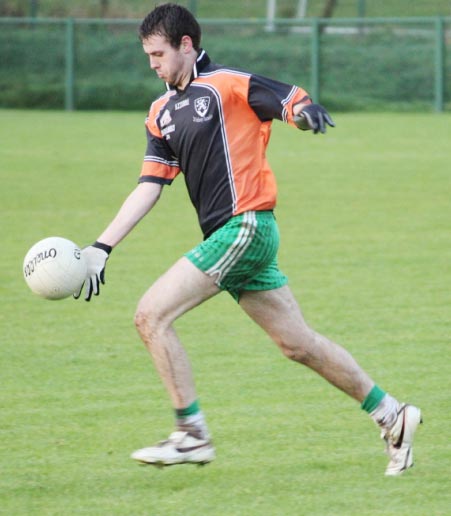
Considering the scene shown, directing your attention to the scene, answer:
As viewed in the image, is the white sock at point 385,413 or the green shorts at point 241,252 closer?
the green shorts at point 241,252

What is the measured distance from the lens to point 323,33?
3109cm

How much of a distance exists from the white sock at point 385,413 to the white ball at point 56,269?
59.7 inches

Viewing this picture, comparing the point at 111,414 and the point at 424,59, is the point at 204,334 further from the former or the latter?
the point at 424,59

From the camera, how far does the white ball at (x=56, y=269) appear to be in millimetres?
5832

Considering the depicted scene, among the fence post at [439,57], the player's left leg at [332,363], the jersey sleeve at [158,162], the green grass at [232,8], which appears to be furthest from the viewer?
the green grass at [232,8]

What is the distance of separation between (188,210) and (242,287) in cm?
1012

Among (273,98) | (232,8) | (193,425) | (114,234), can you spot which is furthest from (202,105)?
(232,8)

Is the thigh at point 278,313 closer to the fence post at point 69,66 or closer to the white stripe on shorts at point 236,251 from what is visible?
the white stripe on shorts at point 236,251

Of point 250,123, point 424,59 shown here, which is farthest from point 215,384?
point 424,59

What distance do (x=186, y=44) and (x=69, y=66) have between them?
2673 cm

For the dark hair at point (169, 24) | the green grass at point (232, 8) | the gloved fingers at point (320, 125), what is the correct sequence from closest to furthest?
1. the gloved fingers at point (320, 125)
2. the dark hair at point (169, 24)
3. the green grass at point (232, 8)

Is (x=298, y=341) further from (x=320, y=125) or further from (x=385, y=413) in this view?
(x=320, y=125)

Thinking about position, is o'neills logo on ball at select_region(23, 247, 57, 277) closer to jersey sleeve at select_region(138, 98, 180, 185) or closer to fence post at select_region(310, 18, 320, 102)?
jersey sleeve at select_region(138, 98, 180, 185)

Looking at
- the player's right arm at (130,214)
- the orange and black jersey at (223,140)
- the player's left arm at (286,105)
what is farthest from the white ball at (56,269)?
the player's left arm at (286,105)
